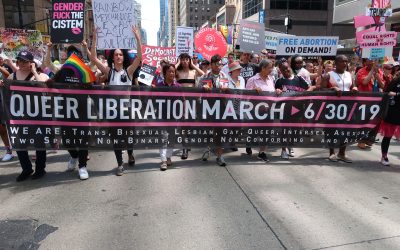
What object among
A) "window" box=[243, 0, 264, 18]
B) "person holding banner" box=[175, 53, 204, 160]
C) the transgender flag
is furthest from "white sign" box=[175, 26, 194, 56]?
"window" box=[243, 0, 264, 18]

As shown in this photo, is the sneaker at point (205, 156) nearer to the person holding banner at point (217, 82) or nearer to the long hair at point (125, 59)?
the person holding banner at point (217, 82)

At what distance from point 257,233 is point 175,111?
272 cm

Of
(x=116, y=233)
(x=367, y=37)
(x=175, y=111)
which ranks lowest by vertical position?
(x=116, y=233)

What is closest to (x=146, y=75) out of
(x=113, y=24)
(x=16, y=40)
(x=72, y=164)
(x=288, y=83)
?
(x=113, y=24)

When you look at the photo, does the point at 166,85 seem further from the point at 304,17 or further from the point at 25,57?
the point at 304,17

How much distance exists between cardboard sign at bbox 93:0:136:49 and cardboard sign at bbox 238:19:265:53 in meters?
3.61

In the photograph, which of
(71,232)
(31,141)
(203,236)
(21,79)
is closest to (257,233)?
(203,236)

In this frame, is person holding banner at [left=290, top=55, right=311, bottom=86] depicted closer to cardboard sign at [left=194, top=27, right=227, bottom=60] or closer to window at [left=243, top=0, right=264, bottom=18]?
cardboard sign at [left=194, top=27, right=227, bottom=60]

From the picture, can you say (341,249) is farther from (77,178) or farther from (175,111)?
(77,178)

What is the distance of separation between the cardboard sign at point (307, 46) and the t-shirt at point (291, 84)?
3.10 m

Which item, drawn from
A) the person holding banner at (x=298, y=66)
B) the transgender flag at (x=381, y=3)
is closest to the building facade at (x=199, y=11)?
the transgender flag at (x=381, y=3)

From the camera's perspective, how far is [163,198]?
4637 mm

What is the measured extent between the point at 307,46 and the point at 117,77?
229 inches

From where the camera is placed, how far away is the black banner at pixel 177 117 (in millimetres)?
5301
